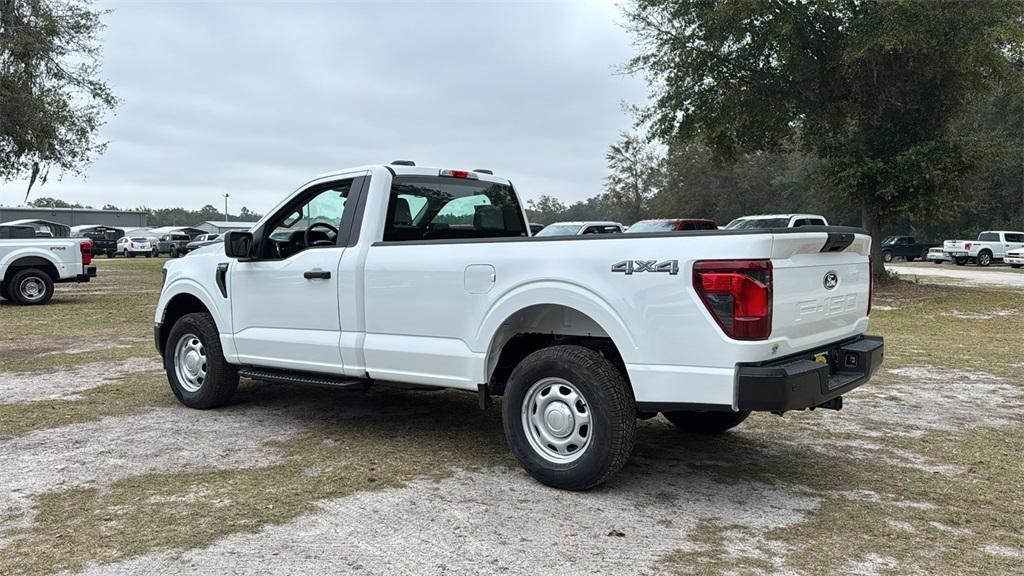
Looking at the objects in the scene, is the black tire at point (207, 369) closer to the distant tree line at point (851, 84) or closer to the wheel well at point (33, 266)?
the wheel well at point (33, 266)

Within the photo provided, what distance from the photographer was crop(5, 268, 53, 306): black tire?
1592cm

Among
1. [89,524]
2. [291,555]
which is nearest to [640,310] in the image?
[291,555]

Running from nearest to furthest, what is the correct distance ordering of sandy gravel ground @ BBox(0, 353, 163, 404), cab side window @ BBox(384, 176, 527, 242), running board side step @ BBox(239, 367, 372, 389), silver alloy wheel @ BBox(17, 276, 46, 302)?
1. running board side step @ BBox(239, 367, 372, 389)
2. cab side window @ BBox(384, 176, 527, 242)
3. sandy gravel ground @ BBox(0, 353, 163, 404)
4. silver alloy wheel @ BBox(17, 276, 46, 302)

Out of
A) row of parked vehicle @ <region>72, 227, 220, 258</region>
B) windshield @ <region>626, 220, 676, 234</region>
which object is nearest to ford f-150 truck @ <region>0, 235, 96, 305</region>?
windshield @ <region>626, 220, 676, 234</region>

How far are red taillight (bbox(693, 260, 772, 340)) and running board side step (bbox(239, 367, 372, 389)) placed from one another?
2664 mm

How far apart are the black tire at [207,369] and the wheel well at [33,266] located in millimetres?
11360

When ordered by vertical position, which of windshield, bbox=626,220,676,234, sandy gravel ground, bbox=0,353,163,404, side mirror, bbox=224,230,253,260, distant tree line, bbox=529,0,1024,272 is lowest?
sandy gravel ground, bbox=0,353,163,404

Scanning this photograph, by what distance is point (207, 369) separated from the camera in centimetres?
649

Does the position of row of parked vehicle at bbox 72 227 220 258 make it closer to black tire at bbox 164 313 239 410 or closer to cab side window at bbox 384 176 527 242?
black tire at bbox 164 313 239 410

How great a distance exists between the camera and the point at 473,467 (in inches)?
196

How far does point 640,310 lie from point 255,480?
7.99ft

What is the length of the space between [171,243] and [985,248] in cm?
4300

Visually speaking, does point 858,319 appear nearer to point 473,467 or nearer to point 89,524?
point 473,467

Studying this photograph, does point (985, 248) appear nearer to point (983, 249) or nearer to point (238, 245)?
point (983, 249)
